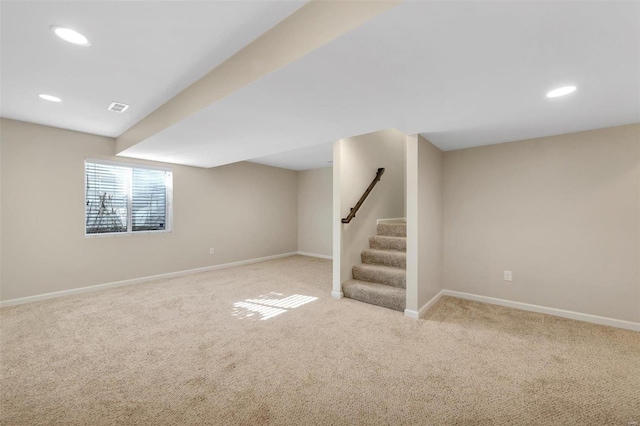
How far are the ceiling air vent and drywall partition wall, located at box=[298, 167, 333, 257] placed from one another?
419 cm

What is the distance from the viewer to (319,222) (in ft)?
21.5

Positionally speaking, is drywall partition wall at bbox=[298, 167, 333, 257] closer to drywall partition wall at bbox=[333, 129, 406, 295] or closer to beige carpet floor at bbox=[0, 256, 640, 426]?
drywall partition wall at bbox=[333, 129, 406, 295]

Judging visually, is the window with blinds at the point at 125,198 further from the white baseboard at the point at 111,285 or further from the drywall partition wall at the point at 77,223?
the white baseboard at the point at 111,285

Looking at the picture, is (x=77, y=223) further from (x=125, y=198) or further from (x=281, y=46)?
(x=281, y=46)

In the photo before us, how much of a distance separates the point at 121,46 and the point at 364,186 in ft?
10.2

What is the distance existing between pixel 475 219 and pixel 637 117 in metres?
1.65

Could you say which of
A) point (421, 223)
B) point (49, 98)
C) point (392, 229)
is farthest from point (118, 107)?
point (392, 229)

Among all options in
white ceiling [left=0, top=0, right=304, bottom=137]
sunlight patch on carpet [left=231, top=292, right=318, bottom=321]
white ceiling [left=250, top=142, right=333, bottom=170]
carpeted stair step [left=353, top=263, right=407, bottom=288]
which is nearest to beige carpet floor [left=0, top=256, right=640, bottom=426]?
sunlight patch on carpet [left=231, top=292, right=318, bottom=321]

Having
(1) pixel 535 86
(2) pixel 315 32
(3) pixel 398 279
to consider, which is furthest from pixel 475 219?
(2) pixel 315 32

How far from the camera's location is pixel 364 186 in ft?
13.2

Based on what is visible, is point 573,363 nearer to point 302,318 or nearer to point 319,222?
point 302,318

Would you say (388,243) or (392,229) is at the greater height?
(392,229)

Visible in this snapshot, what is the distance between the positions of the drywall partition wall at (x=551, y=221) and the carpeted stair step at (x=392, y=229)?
611mm

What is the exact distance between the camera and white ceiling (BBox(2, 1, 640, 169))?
47.0 inches
